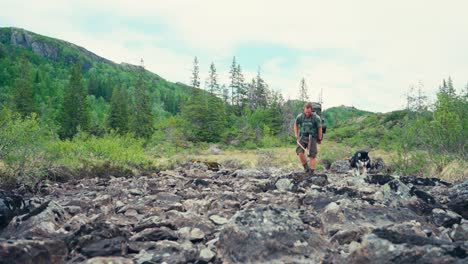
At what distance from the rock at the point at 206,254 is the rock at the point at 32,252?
130 cm

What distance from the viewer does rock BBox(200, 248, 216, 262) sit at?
3901 mm

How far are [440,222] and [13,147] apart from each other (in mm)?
10275

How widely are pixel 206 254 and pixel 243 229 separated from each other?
0.45 metres

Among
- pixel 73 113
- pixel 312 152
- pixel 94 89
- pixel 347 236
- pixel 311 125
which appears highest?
pixel 94 89

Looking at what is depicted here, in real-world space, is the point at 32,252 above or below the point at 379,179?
below

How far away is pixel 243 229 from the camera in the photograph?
416 cm

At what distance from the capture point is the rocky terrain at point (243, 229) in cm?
369

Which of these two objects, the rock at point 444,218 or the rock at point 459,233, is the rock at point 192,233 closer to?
the rock at point 459,233

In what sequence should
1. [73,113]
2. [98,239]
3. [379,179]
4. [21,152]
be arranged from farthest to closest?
→ [73,113] → [21,152] → [379,179] → [98,239]

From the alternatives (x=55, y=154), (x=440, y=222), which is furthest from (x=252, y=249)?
(x=55, y=154)

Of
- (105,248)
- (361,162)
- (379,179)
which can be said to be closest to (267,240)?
(105,248)

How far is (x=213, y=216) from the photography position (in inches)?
224

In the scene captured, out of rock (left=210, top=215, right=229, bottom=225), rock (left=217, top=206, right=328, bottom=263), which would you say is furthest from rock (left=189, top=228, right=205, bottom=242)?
rock (left=210, top=215, right=229, bottom=225)

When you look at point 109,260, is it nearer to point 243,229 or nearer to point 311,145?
point 243,229
